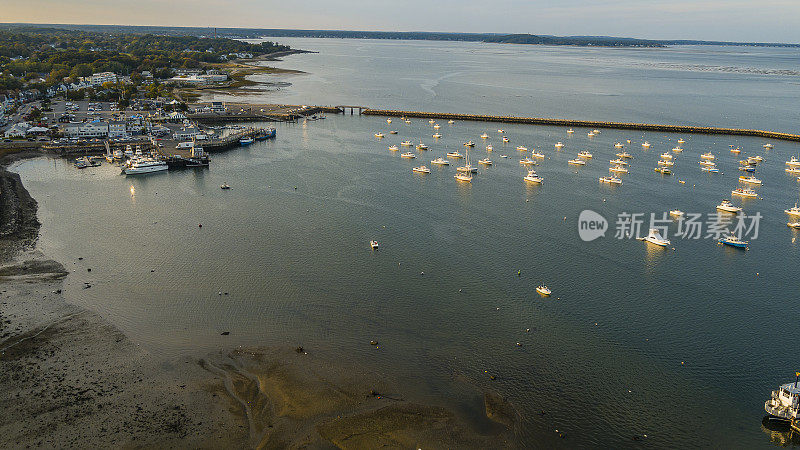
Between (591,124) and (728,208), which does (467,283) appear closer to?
(728,208)

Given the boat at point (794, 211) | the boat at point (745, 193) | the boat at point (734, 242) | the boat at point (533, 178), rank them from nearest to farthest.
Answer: the boat at point (734, 242)
the boat at point (794, 211)
the boat at point (745, 193)
the boat at point (533, 178)

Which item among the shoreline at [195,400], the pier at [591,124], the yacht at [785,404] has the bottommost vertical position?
the shoreline at [195,400]

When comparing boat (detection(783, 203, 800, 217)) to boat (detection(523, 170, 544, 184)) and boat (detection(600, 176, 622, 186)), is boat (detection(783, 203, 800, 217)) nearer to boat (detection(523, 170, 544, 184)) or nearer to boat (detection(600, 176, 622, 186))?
boat (detection(600, 176, 622, 186))

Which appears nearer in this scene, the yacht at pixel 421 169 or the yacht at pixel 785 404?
the yacht at pixel 785 404

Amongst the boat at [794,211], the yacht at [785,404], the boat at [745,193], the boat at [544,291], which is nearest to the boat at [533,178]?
the boat at [745,193]

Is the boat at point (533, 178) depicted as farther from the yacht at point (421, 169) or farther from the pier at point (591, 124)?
the pier at point (591, 124)

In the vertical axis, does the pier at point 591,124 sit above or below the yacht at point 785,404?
above

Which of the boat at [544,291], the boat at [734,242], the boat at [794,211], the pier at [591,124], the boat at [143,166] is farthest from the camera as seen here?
the pier at [591,124]
